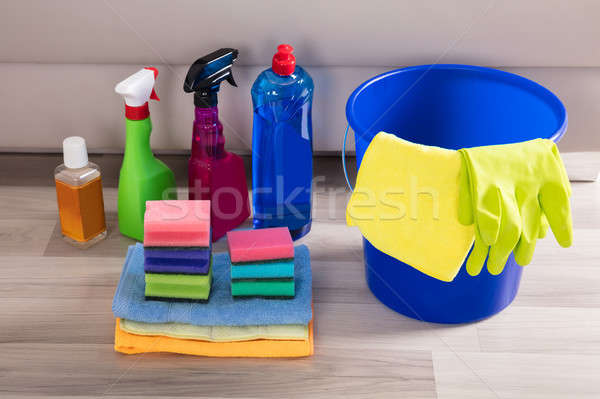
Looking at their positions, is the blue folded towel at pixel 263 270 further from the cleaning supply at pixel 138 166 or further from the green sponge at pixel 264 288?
the cleaning supply at pixel 138 166

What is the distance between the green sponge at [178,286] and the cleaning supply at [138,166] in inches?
7.8

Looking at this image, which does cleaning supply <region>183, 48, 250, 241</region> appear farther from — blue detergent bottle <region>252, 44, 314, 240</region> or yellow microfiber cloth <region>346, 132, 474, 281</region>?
yellow microfiber cloth <region>346, 132, 474, 281</region>

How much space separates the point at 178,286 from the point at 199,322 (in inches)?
2.4

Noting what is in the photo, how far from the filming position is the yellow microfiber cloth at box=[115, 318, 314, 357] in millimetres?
958

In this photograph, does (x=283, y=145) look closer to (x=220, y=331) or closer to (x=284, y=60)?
(x=284, y=60)

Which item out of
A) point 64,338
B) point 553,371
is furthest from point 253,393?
point 553,371

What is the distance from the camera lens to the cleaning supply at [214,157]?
3.56ft

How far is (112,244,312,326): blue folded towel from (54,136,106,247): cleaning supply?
0.15m

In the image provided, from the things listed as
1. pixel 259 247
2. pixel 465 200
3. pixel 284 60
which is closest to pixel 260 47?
pixel 284 60

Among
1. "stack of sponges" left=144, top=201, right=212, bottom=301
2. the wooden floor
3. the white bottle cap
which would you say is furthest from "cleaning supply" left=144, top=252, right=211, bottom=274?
the white bottle cap

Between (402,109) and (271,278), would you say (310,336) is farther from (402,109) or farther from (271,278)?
(402,109)

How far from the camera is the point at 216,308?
3.25 feet

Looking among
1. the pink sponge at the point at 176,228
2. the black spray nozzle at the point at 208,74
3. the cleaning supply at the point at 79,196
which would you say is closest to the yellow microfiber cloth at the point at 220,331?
the pink sponge at the point at 176,228

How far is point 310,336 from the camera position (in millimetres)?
976
